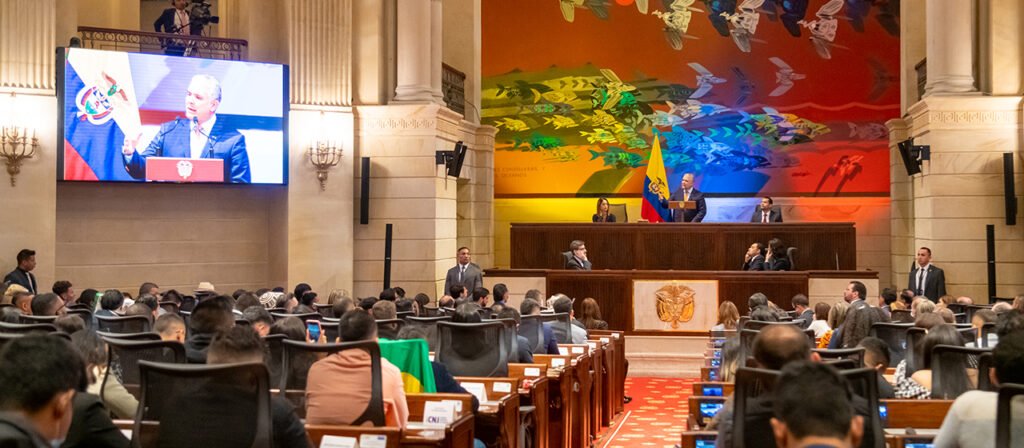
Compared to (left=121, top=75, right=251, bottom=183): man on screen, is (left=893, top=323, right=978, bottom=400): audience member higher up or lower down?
lower down

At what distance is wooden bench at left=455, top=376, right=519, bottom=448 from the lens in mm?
6125

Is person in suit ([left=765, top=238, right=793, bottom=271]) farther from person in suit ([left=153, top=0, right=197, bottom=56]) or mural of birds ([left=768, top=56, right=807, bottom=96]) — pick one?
person in suit ([left=153, top=0, right=197, bottom=56])

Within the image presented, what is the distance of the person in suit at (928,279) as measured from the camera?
14898 millimetres

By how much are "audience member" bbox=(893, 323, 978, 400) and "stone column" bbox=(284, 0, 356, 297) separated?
35.9ft

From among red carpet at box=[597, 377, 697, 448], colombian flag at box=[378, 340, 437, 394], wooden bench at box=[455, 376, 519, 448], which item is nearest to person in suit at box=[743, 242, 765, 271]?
red carpet at box=[597, 377, 697, 448]

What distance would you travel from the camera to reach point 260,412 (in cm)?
380

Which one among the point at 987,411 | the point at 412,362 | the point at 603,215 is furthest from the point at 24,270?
the point at 987,411

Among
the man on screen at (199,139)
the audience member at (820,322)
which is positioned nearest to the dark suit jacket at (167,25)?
the man on screen at (199,139)

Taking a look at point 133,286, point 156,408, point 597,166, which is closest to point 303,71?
point 133,286

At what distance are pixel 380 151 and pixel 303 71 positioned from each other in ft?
5.51

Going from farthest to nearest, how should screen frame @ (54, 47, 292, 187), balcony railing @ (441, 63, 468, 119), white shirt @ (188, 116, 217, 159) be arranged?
balcony railing @ (441, 63, 468, 119) < white shirt @ (188, 116, 217, 159) < screen frame @ (54, 47, 292, 187)

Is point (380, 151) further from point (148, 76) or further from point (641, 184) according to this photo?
point (641, 184)

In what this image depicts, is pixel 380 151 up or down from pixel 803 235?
up

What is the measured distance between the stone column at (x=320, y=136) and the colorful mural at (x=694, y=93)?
797cm
